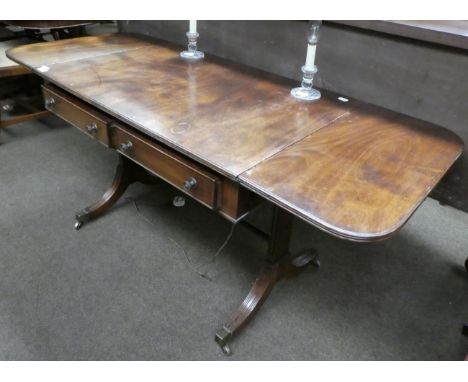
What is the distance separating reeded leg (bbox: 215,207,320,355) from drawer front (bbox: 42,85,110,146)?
24.1 inches

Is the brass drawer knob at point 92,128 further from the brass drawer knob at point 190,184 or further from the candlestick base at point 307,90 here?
the candlestick base at point 307,90

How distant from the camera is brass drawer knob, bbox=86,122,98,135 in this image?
1250mm

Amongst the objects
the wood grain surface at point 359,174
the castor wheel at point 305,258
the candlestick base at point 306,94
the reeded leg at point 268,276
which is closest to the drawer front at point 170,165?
the wood grain surface at point 359,174

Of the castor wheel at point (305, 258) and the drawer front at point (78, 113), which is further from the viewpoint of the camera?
the castor wheel at point (305, 258)

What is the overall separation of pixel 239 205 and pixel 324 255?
2.69 feet

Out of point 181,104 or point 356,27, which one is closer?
point 181,104

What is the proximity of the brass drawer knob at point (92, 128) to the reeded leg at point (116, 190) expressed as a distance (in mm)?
459

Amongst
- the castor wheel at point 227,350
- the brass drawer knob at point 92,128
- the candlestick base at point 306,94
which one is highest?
the candlestick base at point 306,94

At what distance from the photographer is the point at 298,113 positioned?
1182 mm

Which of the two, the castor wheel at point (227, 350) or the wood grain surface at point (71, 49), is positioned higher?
the wood grain surface at point (71, 49)

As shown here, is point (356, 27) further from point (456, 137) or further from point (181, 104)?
point (181, 104)

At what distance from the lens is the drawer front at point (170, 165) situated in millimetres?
1000

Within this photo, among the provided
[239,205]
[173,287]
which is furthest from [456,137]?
[173,287]
